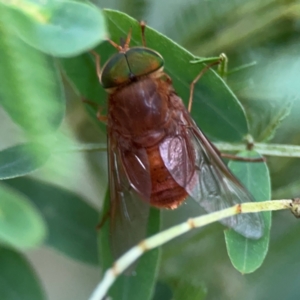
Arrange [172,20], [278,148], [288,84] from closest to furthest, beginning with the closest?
[288,84] < [278,148] < [172,20]

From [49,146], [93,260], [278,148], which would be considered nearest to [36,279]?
[93,260]

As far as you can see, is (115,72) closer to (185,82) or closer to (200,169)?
(185,82)

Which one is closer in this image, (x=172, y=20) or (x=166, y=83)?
(x=166, y=83)

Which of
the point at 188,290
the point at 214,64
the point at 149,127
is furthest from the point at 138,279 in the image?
the point at 214,64

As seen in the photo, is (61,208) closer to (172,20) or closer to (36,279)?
(36,279)

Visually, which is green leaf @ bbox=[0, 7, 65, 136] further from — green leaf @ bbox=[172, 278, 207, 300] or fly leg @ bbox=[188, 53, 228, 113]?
green leaf @ bbox=[172, 278, 207, 300]

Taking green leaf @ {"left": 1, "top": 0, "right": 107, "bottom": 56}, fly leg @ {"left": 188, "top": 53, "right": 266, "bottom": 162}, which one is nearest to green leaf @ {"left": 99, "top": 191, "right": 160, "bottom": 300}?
fly leg @ {"left": 188, "top": 53, "right": 266, "bottom": 162}

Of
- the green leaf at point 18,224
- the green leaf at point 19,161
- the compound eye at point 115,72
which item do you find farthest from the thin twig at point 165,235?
the compound eye at point 115,72
